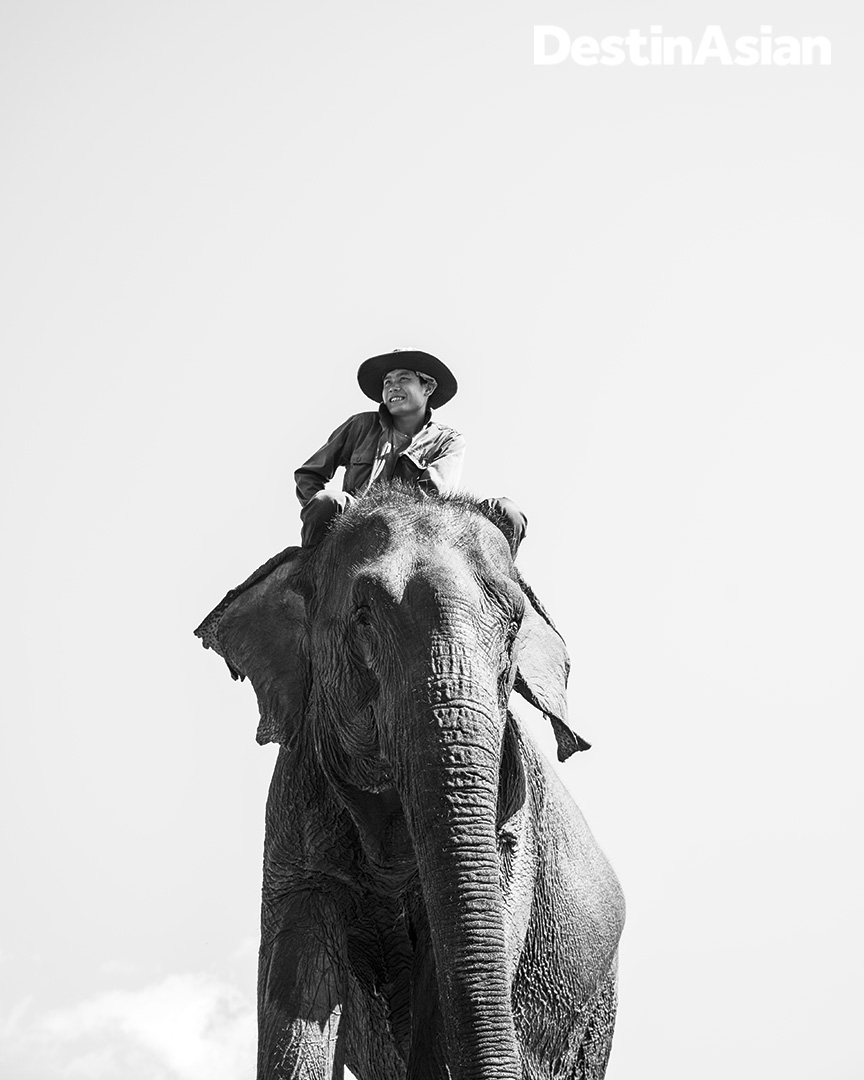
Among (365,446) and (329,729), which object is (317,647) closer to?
(329,729)

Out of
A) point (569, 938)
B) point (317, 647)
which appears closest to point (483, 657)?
point (317, 647)

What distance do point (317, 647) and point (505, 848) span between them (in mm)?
1388

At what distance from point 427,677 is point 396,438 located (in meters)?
2.34

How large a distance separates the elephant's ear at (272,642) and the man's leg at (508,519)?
1.03 metres

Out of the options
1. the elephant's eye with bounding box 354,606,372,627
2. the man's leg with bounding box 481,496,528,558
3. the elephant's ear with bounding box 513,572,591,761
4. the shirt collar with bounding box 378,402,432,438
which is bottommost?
the elephant's ear with bounding box 513,572,591,761

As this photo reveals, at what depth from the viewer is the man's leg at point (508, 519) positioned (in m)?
9.00

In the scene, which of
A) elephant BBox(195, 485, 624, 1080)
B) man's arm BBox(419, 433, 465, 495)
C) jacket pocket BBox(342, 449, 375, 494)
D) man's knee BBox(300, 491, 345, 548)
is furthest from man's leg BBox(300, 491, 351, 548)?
jacket pocket BBox(342, 449, 375, 494)

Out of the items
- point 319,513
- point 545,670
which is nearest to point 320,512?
point 319,513

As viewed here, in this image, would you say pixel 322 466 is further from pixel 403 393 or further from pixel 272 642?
pixel 272 642

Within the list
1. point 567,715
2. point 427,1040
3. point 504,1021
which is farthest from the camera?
point 567,715

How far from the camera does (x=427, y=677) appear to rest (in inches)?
304

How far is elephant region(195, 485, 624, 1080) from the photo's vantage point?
7.53 m

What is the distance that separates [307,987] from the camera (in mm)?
8547

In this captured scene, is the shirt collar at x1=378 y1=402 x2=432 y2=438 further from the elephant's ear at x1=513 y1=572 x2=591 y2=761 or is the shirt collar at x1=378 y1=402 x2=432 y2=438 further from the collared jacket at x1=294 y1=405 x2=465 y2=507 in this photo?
the elephant's ear at x1=513 y1=572 x2=591 y2=761
